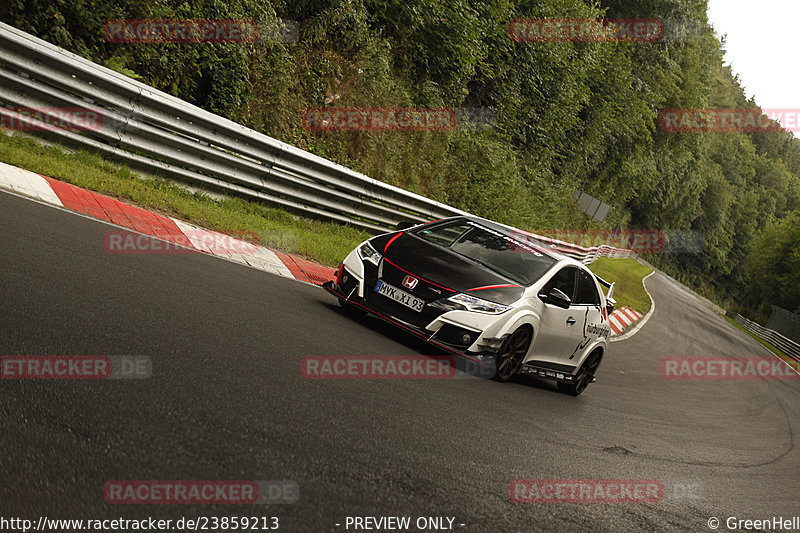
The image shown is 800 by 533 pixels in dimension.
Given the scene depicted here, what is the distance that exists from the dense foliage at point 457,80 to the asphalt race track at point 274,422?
6016 millimetres

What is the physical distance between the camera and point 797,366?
32875 mm

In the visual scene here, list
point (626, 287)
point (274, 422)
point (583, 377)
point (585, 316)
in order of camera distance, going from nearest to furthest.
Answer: point (274, 422) < point (585, 316) < point (583, 377) < point (626, 287)

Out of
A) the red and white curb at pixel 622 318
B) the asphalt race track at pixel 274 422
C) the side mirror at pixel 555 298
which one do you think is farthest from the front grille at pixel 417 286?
the red and white curb at pixel 622 318

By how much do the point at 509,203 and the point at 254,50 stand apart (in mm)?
12090

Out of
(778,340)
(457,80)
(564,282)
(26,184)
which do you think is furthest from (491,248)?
(778,340)

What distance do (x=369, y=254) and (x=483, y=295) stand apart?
52.6 inches

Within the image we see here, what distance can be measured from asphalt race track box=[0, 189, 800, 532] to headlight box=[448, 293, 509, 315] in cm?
71

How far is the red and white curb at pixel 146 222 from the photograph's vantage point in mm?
7938

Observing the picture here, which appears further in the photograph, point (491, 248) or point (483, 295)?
point (491, 248)

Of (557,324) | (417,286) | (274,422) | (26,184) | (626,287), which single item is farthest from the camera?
(626,287)

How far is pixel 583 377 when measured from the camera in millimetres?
9469

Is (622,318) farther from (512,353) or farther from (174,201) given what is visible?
(174,201)

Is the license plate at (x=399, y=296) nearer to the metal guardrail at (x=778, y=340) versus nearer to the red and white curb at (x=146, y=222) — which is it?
the red and white curb at (x=146, y=222)

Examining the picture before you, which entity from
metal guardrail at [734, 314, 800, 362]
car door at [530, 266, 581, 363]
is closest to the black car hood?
car door at [530, 266, 581, 363]
